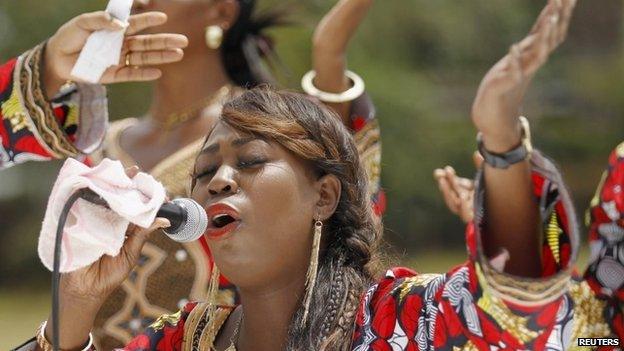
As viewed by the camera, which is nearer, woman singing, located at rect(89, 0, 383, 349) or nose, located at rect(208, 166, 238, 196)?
nose, located at rect(208, 166, 238, 196)

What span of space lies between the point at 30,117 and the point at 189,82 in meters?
0.86

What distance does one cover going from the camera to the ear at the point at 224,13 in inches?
153

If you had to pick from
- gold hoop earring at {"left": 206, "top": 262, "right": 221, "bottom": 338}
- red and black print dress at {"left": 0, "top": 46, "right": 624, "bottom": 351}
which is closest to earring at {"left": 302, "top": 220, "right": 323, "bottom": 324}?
red and black print dress at {"left": 0, "top": 46, "right": 624, "bottom": 351}

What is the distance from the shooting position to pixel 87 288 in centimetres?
258

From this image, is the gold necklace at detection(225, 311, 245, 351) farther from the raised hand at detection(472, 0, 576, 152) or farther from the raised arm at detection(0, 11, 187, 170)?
the raised hand at detection(472, 0, 576, 152)

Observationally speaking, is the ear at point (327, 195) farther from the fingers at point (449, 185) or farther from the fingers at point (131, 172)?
the fingers at point (449, 185)

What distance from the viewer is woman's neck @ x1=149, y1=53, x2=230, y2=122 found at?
3.88 m

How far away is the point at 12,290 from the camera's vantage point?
419 inches

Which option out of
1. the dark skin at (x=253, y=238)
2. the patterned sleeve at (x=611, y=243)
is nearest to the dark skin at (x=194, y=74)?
the dark skin at (x=253, y=238)

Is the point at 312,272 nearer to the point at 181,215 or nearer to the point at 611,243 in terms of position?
the point at 181,215

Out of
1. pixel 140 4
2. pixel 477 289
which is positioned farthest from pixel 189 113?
pixel 477 289

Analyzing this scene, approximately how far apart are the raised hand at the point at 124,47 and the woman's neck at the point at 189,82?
760 millimetres

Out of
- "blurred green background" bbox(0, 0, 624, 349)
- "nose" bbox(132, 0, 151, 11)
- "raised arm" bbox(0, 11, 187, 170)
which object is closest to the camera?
"raised arm" bbox(0, 11, 187, 170)

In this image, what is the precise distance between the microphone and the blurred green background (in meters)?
6.89
